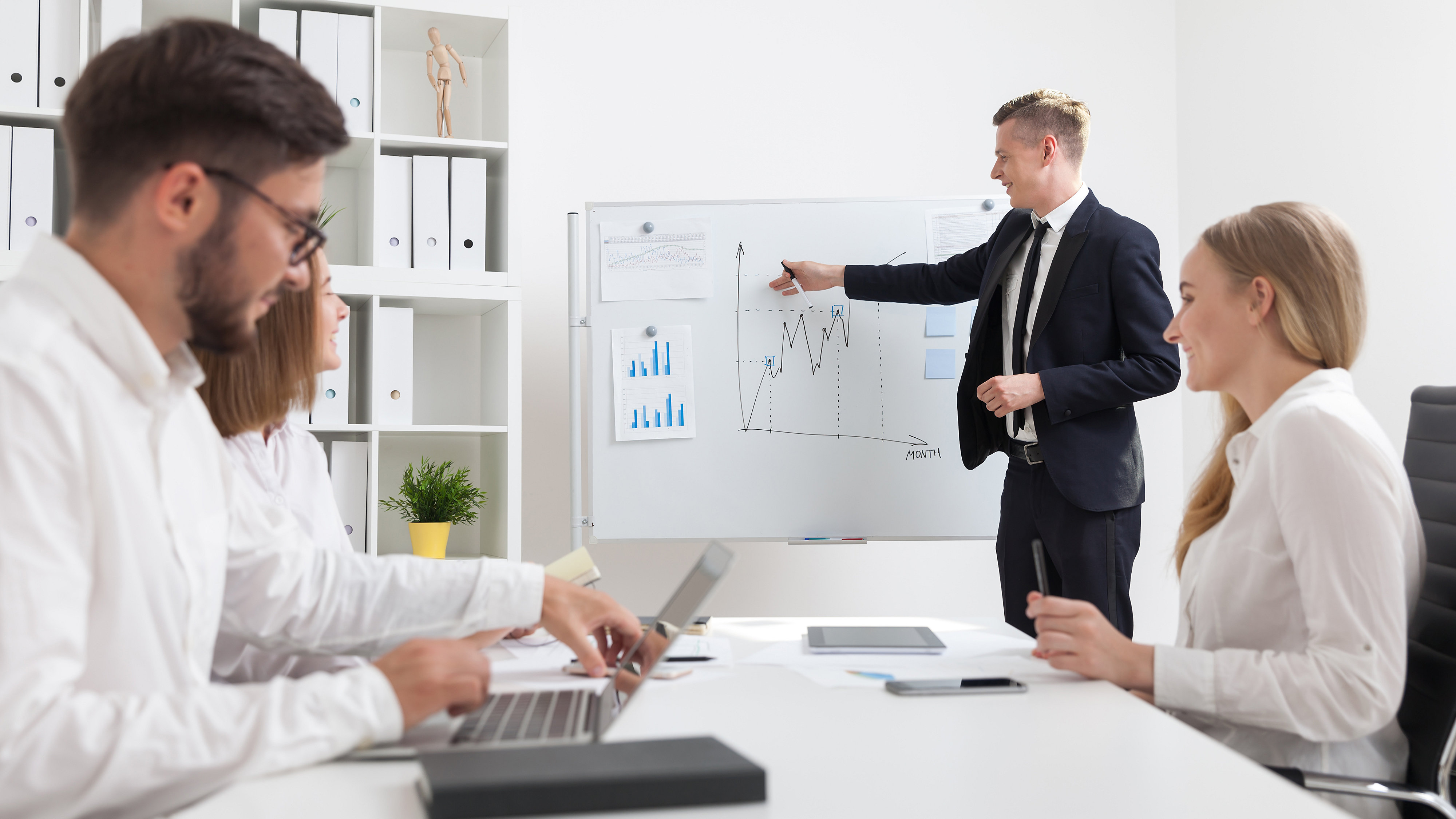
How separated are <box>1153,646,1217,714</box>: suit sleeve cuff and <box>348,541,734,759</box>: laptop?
20.9 inches

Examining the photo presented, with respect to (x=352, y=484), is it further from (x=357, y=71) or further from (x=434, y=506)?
(x=357, y=71)

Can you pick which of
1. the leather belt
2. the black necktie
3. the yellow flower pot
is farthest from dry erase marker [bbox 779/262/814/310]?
the yellow flower pot

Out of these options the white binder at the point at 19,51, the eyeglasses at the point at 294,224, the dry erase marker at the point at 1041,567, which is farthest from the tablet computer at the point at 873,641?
the white binder at the point at 19,51

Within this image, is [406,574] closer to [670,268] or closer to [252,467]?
[252,467]

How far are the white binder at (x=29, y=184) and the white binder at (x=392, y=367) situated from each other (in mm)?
823

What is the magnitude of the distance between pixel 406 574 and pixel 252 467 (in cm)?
38

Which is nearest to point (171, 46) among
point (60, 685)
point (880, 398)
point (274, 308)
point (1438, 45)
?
point (60, 685)

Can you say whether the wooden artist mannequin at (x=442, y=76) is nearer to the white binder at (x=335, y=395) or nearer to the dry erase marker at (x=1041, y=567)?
the white binder at (x=335, y=395)

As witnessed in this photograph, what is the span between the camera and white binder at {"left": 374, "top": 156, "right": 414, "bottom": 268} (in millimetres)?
2742

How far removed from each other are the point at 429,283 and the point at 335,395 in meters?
0.39

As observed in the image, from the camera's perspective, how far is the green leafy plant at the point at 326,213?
9.27 feet

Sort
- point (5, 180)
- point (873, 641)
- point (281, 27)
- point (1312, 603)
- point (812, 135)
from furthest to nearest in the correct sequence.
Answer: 1. point (812, 135)
2. point (281, 27)
3. point (5, 180)
4. point (873, 641)
5. point (1312, 603)

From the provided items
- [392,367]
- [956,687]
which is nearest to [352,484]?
[392,367]

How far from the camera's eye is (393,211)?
9.09 feet
